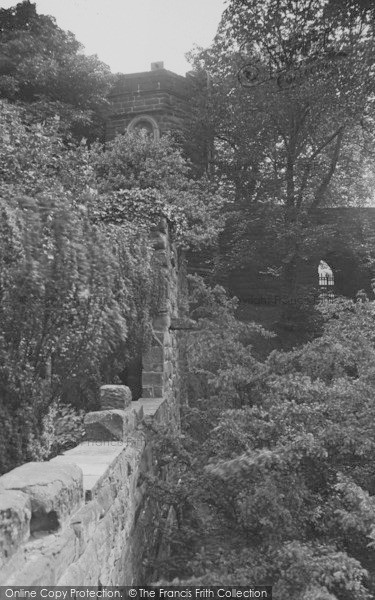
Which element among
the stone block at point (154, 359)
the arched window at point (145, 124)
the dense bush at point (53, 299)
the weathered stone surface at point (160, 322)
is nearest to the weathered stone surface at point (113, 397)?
the dense bush at point (53, 299)

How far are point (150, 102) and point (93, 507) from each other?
15514 millimetres

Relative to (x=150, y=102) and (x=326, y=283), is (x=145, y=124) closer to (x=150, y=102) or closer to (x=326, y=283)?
(x=150, y=102)

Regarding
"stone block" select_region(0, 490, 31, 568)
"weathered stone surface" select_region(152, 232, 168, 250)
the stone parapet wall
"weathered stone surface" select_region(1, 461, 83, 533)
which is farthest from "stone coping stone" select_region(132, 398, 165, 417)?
"stone block" select_region(0, 490, 31, 568)

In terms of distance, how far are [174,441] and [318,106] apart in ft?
36.0

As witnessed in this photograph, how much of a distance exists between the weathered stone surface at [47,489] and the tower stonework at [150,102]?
48.1 feet

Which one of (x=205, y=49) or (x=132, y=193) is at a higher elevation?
(x=205, y=49)

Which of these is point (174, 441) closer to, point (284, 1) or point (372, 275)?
point (284, 1)

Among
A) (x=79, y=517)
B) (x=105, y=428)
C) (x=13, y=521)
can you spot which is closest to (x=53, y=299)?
(x=105, y=428)

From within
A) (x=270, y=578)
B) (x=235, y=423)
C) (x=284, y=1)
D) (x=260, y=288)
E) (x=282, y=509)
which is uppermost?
(x=284, y=1)

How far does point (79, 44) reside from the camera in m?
16.7

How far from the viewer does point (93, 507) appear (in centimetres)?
248

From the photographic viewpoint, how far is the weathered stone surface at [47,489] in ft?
6.32

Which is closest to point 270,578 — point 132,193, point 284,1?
point 132,193

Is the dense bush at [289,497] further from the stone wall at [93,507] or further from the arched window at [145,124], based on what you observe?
the arched window at [145,124]
